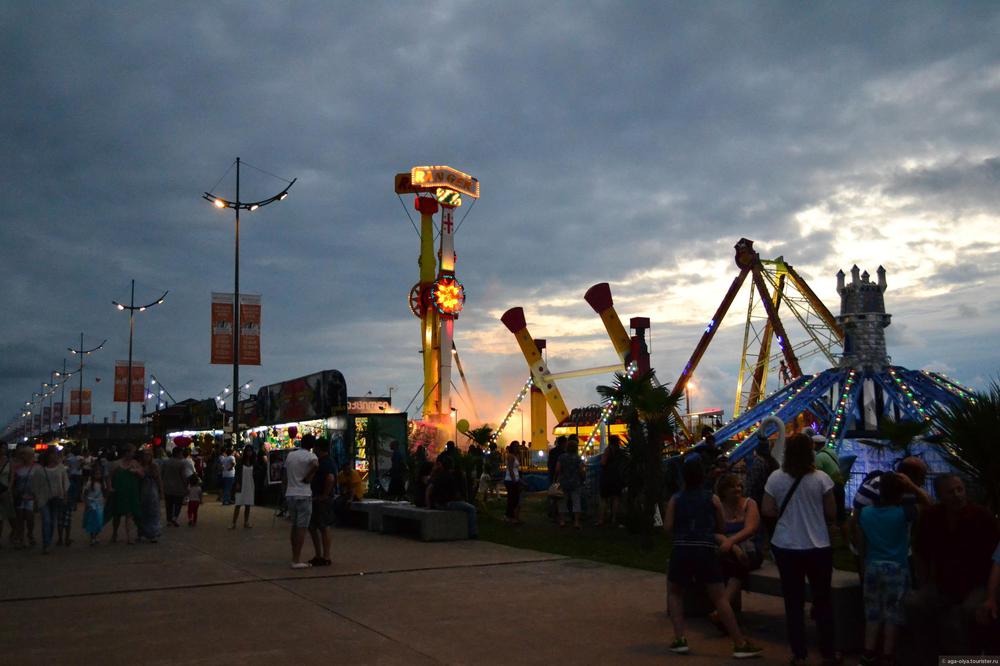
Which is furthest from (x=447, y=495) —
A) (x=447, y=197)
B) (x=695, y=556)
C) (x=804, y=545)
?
(x=447, y=197)

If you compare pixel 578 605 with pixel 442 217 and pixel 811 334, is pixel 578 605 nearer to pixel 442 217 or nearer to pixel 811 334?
pixel 811 334

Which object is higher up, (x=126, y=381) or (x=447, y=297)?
(x=447, y=297)

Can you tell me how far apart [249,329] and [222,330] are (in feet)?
2.70

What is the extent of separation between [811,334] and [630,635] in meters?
28.4

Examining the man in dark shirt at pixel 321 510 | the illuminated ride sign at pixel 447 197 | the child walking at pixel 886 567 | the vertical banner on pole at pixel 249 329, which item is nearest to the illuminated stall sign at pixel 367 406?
the vertical banner on pole at pixel 249 329

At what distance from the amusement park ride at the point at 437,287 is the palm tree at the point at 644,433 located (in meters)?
27.2

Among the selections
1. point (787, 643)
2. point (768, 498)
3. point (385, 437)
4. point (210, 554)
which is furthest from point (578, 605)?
point (385, 437)

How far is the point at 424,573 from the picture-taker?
10.6 m

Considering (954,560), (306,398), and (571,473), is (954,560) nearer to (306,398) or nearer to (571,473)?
(571,473)

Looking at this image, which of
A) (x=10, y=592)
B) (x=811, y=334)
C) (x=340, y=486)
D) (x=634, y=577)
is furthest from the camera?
(x=811, y=334)

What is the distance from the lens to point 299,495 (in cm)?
1102

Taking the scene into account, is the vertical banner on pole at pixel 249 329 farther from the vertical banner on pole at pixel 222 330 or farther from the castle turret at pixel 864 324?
the castle turret at pixel 864 324

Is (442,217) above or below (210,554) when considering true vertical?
above

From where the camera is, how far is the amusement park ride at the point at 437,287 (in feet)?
140
